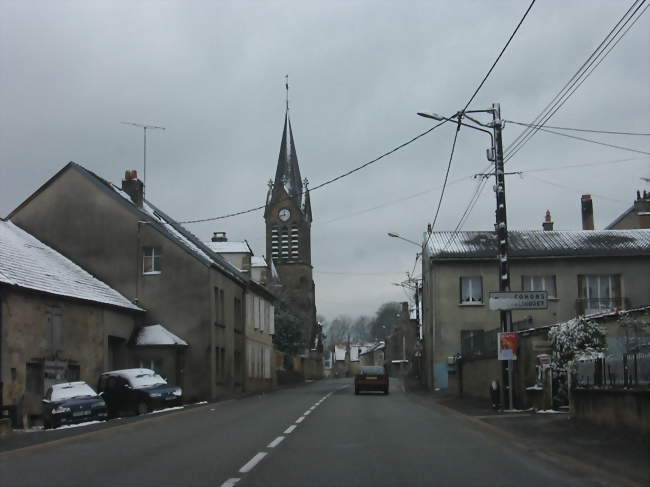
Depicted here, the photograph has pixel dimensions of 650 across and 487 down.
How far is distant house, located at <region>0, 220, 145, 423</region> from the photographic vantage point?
24.0 meters

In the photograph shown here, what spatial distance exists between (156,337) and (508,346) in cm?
1879

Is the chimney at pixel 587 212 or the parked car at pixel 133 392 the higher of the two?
the chimney at pixel 587 212

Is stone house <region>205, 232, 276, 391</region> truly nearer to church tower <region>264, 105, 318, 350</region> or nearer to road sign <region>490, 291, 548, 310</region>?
road sign <region>490, 291, 548, 310</region>

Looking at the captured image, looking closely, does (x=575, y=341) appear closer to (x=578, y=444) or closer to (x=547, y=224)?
(x=578, y=444)

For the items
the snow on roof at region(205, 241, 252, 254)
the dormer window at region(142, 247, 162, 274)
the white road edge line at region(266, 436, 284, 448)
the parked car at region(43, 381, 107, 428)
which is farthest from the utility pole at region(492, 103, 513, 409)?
the snow on roof at region(205, 241, 252, 254)

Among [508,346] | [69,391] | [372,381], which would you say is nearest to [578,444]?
[508,346]

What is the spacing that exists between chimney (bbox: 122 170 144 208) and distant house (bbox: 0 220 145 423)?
5.59 m

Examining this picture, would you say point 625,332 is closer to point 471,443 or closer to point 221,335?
point 471,443

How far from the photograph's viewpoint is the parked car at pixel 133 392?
25.9 metres

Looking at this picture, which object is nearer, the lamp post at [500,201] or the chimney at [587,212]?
the lamp post at [500,201]

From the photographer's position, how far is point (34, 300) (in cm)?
2567

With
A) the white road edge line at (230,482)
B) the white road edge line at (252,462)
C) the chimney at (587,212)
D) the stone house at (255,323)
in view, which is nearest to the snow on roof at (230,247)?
the stone house at (255,323)

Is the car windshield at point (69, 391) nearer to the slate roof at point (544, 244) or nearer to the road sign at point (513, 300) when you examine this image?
the road sign at point (513, 300)

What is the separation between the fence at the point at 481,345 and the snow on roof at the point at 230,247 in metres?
22.7
